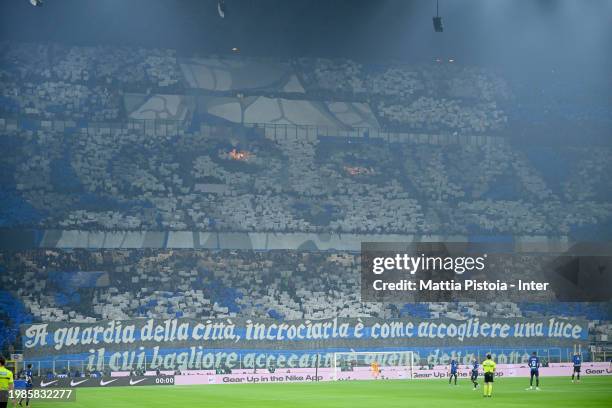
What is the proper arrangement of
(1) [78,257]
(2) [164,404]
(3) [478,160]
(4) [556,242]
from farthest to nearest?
(3) [478,160], (4) [556,242], (1) [78,257], (2) [164,404]

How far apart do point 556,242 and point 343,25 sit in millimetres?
20901

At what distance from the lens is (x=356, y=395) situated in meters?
40.5

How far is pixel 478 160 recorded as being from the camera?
72.6 m

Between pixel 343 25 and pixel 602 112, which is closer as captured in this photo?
pixel 343 25

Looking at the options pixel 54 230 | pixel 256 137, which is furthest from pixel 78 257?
pixel 256 137

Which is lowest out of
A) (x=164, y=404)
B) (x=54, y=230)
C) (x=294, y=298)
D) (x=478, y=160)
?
(x=164, y=404)

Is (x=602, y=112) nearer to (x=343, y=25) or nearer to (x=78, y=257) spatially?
(x=343, y=25)
